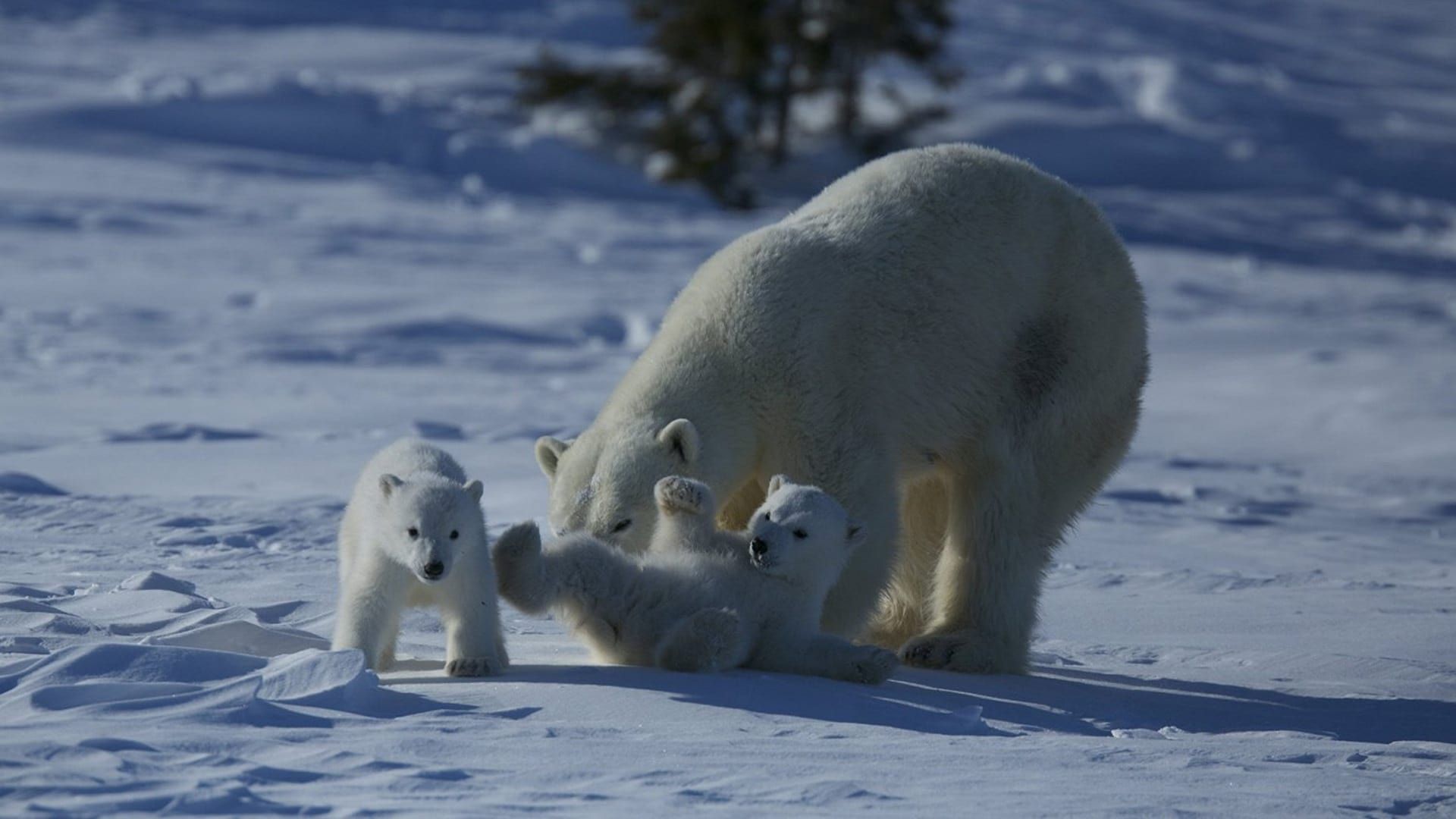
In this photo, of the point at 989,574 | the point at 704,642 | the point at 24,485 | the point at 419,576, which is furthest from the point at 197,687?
the point at 24,485

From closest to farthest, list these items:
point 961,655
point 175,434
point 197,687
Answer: point 197,687, point 961,655, point 175,434

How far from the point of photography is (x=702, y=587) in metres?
4.30

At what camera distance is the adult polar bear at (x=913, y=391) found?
4746 mm

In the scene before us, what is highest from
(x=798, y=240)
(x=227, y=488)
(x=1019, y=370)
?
(x=798, y=240)

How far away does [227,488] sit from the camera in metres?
6.96

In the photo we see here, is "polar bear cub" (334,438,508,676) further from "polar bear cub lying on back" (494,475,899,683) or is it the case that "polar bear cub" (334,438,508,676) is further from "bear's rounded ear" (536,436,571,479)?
"bear's rounded ear" (536,436,571,479)

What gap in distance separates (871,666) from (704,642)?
1.44 ft

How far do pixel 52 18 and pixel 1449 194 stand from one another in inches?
837

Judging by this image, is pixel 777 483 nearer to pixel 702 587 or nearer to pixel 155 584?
pixel 702 587

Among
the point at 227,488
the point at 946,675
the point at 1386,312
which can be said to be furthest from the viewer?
the point at 1386,312

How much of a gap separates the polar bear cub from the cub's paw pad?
4.66ft

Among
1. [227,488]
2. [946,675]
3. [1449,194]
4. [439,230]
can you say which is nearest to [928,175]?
[946,675]

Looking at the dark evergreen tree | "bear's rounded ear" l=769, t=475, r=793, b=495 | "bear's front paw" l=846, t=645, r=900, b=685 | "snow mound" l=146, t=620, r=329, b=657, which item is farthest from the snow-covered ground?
the dark evergreen tree

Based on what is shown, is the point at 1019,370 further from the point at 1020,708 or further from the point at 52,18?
the point at 52,18
